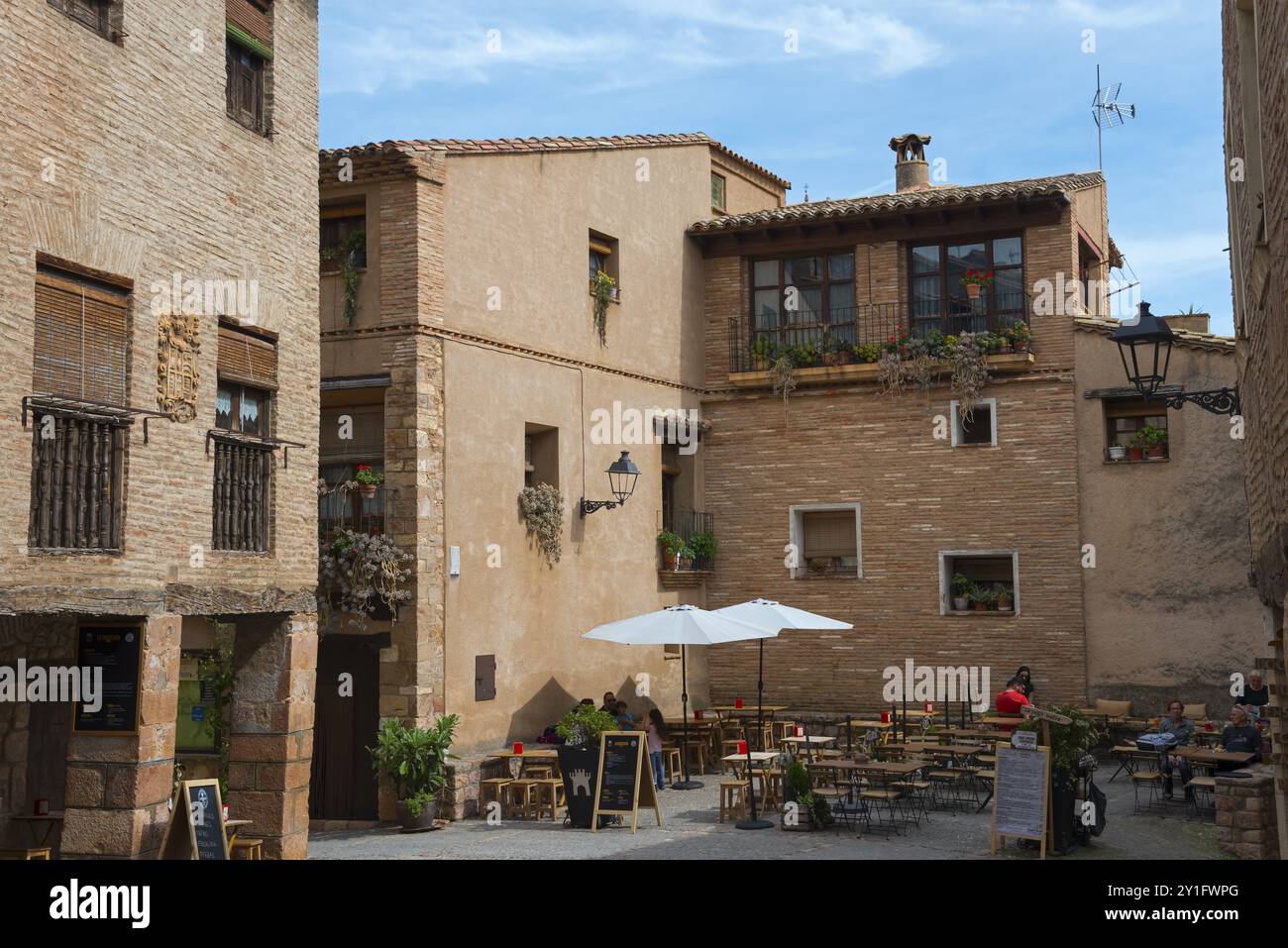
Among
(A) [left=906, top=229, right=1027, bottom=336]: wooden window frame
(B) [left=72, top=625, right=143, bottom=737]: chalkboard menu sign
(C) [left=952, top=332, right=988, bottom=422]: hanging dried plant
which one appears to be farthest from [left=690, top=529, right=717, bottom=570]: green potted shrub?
(B) [left=72, top=625, right=143, bottom=737]: chalkboard menu sign

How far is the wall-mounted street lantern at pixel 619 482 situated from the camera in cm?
1803

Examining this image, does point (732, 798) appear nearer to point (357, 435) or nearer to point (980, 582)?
point (357, 435)

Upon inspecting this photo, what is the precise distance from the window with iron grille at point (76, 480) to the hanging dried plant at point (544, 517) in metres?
7.76

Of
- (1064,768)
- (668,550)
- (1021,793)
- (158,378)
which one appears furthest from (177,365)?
(668,550)

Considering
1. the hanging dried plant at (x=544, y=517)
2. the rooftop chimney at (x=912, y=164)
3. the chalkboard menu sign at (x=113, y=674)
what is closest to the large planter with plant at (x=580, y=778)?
the hanging dried plant at (x=544, y=517)

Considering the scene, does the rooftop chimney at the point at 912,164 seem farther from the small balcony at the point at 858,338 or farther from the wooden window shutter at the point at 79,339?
the wooden window shutter at the point at 79,339

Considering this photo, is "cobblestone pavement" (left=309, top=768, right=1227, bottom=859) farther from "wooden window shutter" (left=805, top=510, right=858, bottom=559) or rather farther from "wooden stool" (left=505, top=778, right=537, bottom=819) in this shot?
"wooden window shutter" (left=805, top=510, right=858, bottom=559)

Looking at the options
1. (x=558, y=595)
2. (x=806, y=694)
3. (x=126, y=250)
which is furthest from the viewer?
(x=806, y=694)

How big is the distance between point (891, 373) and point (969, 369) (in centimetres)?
124

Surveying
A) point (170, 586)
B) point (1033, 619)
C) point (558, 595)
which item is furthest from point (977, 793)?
point (170, 586)

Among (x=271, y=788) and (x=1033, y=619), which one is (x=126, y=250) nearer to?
(x=271, y=788)

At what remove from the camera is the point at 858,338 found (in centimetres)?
2086

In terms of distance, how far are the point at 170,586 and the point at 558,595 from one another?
798 centimetres

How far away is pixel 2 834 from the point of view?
42.0ft
